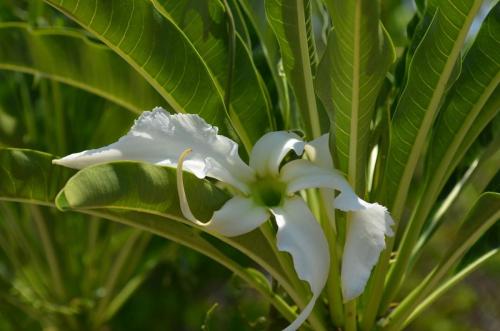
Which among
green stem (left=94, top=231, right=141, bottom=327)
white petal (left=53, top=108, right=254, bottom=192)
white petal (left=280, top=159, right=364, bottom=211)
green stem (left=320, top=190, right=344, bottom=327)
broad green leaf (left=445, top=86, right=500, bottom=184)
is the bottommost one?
green stem (left=94, top=231, right=141, bottom=327)

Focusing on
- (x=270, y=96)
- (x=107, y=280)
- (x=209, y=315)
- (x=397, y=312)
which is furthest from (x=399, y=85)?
(x=107, y=280)

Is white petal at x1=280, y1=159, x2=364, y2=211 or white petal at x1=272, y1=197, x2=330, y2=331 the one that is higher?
white petal at x1=280, y1=159, x2=364, y2=211

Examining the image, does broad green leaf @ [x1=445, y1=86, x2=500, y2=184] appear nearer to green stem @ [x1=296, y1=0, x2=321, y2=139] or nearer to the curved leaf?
green stem @ [x1=296, y1=0, x2=321, y2=139]

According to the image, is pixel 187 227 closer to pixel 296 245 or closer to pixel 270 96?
pixel 296 245

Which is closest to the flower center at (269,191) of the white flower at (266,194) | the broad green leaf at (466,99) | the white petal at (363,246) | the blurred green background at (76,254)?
the white flower at (266,194)

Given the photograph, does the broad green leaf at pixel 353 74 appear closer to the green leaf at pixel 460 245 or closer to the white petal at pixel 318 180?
the white petal at pixel 318 180

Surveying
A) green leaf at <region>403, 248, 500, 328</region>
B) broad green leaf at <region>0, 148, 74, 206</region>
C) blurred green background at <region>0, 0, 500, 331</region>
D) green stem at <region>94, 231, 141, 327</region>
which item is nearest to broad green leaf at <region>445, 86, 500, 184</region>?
green leaf at <region>403, 248, 500, 328</region>

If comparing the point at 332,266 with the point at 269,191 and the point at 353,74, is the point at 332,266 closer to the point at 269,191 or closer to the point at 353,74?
the point at 269,191

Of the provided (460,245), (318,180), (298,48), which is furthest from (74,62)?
(460,245)
